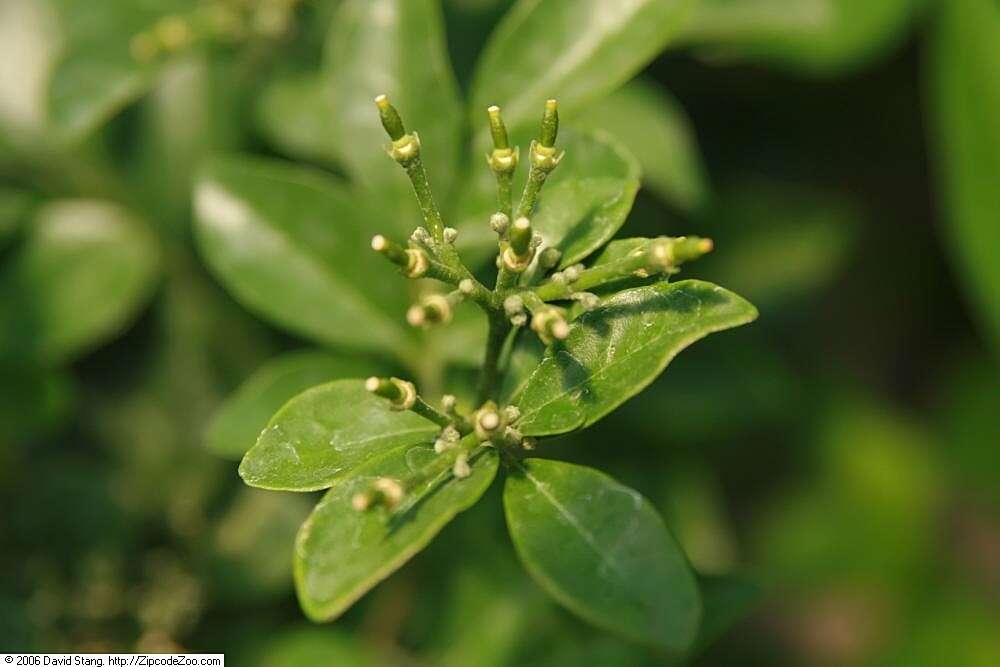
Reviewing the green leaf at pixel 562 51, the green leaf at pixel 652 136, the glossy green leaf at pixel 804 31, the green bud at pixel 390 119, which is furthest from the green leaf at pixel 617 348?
the glossy green leaf at pixel 804 31

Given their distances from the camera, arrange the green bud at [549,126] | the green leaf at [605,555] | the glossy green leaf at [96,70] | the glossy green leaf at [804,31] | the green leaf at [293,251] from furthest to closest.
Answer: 1. the glossy green leaf at [804,31]
2. the glossy green leaf at [96,70]
3. the green leaf at [293,251]
4. the green bud at [549,126]
5. the green leaf at [605,555]

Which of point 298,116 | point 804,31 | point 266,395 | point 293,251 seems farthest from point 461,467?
point 804,31

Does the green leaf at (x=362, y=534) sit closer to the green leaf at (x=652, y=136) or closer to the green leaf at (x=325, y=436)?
the green leaf at (x=325, y=436)

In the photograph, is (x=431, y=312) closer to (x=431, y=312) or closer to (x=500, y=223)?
(x=431, y=312)

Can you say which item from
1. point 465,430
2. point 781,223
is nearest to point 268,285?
point 465,430

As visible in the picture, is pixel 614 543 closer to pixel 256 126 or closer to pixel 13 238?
pixel 256 126

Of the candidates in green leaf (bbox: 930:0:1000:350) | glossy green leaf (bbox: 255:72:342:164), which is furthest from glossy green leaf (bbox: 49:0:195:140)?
green leaf (bbox: 930:0:1000:350)

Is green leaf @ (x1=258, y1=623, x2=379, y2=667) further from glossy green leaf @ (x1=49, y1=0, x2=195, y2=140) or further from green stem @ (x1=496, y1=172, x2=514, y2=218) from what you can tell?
green stem @ (x1=496, y1=172, x2=514, y2=218)
